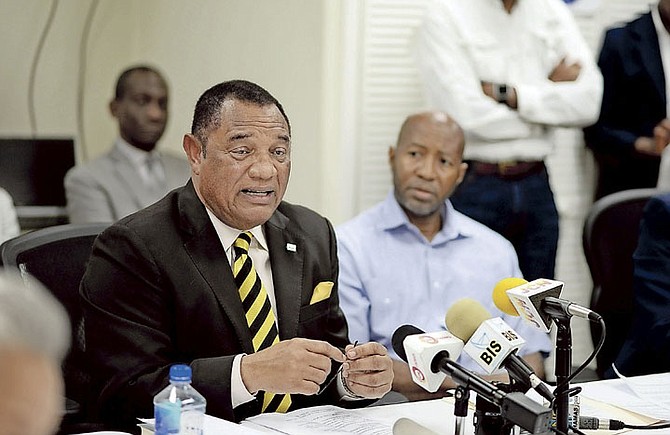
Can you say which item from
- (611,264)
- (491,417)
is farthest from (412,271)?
(491,417)

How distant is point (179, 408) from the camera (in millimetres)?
1706

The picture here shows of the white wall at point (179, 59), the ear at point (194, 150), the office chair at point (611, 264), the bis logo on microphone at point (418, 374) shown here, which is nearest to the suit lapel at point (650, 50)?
the office chair at point (611, 264)

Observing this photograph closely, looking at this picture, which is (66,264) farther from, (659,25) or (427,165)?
(659,25)

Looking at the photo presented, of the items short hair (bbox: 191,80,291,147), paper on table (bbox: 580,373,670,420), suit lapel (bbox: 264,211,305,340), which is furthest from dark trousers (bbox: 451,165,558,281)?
short hair (bbox: 191,80,291,147)

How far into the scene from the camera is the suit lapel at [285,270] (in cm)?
242

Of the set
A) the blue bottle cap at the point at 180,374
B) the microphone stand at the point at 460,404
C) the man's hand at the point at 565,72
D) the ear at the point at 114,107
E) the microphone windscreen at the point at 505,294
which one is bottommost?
the microphone stand at the point at 460,404

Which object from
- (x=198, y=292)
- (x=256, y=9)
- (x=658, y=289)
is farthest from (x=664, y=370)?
(x=256, y=9)

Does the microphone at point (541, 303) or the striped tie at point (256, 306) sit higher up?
the microphone at point (541, 303)

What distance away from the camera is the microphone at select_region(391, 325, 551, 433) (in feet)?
5.65

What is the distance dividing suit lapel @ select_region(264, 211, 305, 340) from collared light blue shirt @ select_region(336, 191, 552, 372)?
719 mm

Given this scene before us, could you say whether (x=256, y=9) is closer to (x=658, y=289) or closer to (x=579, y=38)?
(x=579, y=38)

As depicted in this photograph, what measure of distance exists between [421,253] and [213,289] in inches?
47.9

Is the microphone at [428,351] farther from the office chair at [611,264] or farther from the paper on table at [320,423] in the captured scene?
the office chair at [611,264]

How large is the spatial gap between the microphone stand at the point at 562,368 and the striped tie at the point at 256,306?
65 centimetres
